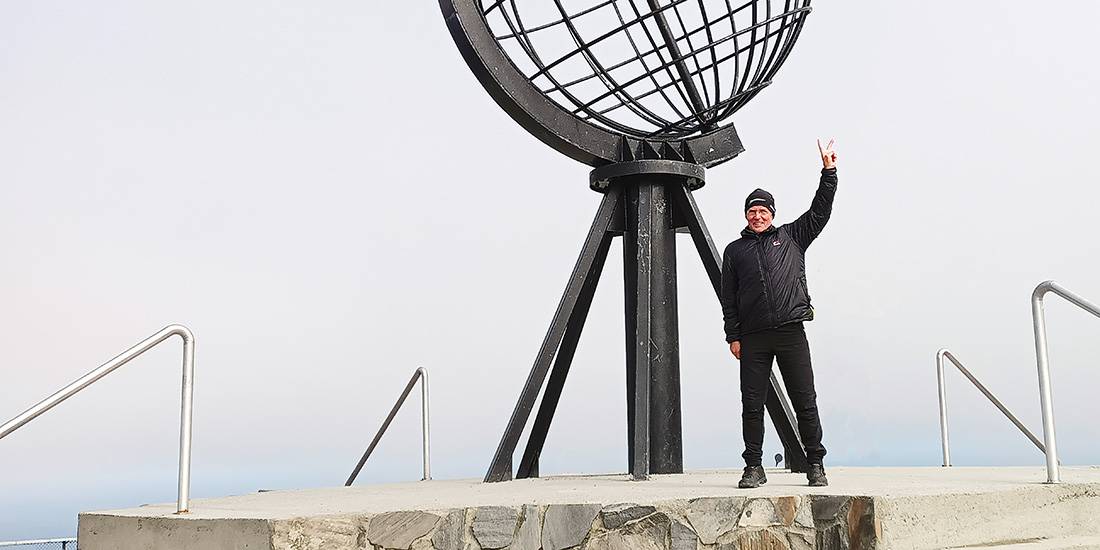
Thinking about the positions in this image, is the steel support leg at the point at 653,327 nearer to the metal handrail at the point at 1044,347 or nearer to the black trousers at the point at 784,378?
the black trousers at the point at 784,378

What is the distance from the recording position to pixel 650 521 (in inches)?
172

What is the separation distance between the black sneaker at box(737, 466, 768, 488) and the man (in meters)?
0.06

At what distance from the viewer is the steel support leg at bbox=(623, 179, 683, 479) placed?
245 inches

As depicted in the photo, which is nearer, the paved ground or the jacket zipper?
the paved ground

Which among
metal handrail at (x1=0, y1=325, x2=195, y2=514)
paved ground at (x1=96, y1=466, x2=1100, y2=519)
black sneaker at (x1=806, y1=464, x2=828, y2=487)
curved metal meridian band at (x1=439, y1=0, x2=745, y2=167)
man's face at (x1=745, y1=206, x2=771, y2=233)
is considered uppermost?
curved metal meridian band at (x1=439, y1=0, x2=745, y2=167)

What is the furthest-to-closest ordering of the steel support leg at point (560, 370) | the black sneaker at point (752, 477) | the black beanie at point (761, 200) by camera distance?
the steel support leg at point (560, 370) → the black beanie at point (761, 200) → the black sneaker at point (752, 477)

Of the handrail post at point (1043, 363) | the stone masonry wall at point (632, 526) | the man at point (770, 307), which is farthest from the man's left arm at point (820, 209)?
the stone masonry wall at point (632, 526)

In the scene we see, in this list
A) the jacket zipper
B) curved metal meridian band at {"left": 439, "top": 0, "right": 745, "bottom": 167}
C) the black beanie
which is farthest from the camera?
curved metal meridian band at {"left": 439, "top": 0, "right": 745, "bottom": 167}

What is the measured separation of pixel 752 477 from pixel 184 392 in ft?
8.08

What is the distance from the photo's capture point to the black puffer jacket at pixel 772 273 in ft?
16.6

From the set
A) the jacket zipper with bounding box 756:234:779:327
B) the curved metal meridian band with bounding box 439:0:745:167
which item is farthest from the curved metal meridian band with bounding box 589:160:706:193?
the jacket zipper with bounding box 756:234:779:327

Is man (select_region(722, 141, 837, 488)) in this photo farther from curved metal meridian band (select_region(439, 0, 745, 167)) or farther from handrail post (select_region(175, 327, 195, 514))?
handrail post (select_region(175, 327, 195, 514))

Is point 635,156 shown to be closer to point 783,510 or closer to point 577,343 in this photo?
point 577,343

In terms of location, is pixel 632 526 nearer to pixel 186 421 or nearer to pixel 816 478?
pixel 816 478
